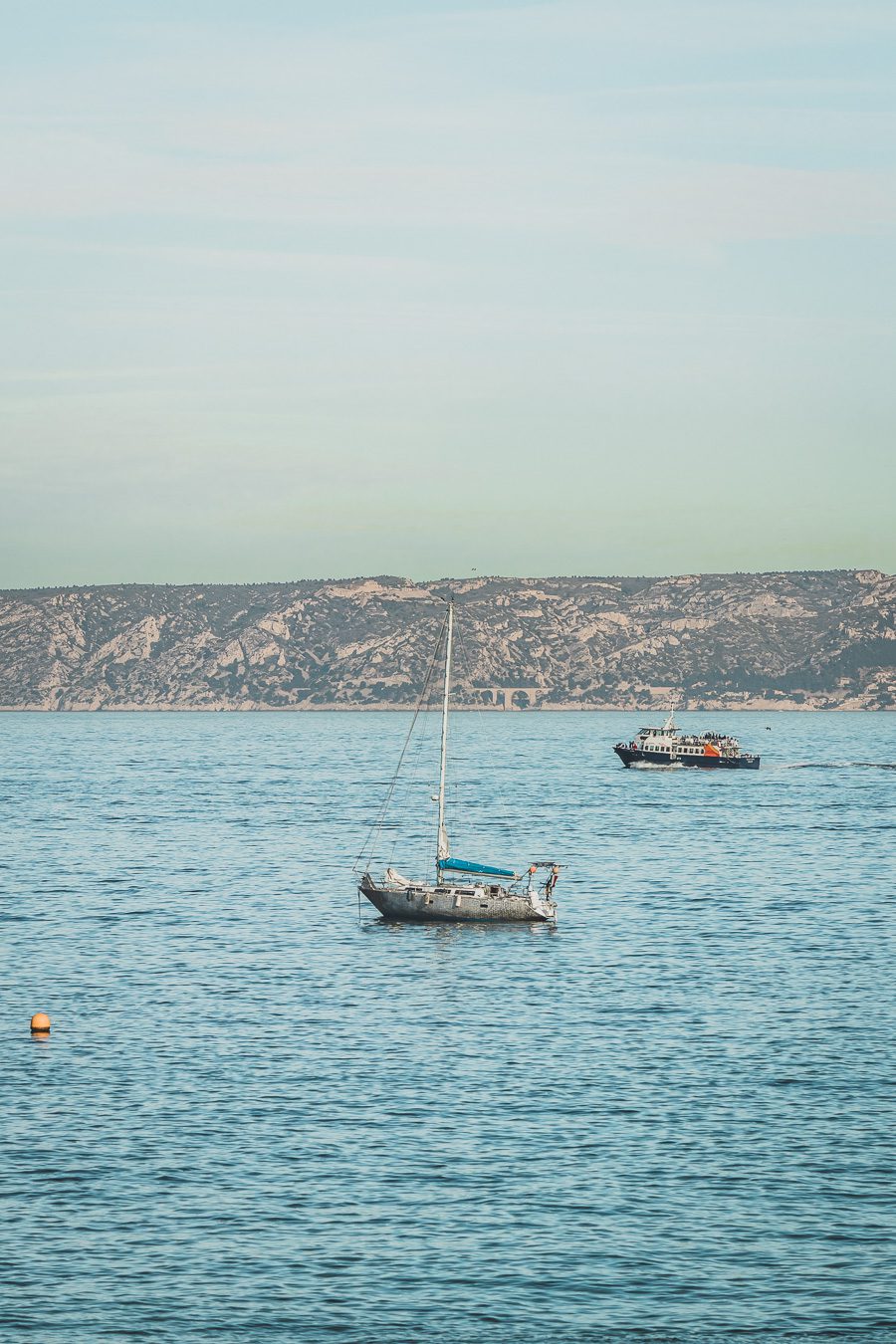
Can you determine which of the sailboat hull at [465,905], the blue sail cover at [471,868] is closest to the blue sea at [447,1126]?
the sailboat hull at [465,905]

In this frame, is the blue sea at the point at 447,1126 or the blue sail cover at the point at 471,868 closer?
the blue sea at the point at 447,1126

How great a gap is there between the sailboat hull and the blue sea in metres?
1.12

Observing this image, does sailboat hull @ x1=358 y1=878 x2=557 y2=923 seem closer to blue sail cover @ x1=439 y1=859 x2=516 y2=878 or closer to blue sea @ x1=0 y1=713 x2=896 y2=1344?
blue sea @ x1=0 y1=713 x2=896 y2=1344

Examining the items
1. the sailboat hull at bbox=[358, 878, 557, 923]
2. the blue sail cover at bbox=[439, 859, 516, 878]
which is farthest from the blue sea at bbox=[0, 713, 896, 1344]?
the blue sail cover at bbox=[439, 859, 516, 878]

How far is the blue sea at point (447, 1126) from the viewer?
35844 millimetres

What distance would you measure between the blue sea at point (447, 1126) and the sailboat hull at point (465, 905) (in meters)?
1.12

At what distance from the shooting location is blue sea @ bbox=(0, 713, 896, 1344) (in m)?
35.8

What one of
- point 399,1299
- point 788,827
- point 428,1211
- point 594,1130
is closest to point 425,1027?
point 594,1130

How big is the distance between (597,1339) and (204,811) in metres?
156

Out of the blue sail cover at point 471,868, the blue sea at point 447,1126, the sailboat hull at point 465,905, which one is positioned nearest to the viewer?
the blue sea at point 447,1126

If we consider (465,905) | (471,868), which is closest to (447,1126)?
(465,905)

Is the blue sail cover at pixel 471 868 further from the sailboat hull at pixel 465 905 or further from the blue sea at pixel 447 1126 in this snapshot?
the blue sea at pixel 447 1126

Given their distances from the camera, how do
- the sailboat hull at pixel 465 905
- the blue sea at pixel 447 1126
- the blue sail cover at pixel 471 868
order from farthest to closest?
the blue sail cover at pixel 471 868 < the sailboat hull at pixel 465 905 < the blue sea at pixel 447 1126

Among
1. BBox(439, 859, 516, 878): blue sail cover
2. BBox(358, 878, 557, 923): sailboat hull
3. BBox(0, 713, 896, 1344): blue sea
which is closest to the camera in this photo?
BBox(0, 713, 896, 1344): blue sea
